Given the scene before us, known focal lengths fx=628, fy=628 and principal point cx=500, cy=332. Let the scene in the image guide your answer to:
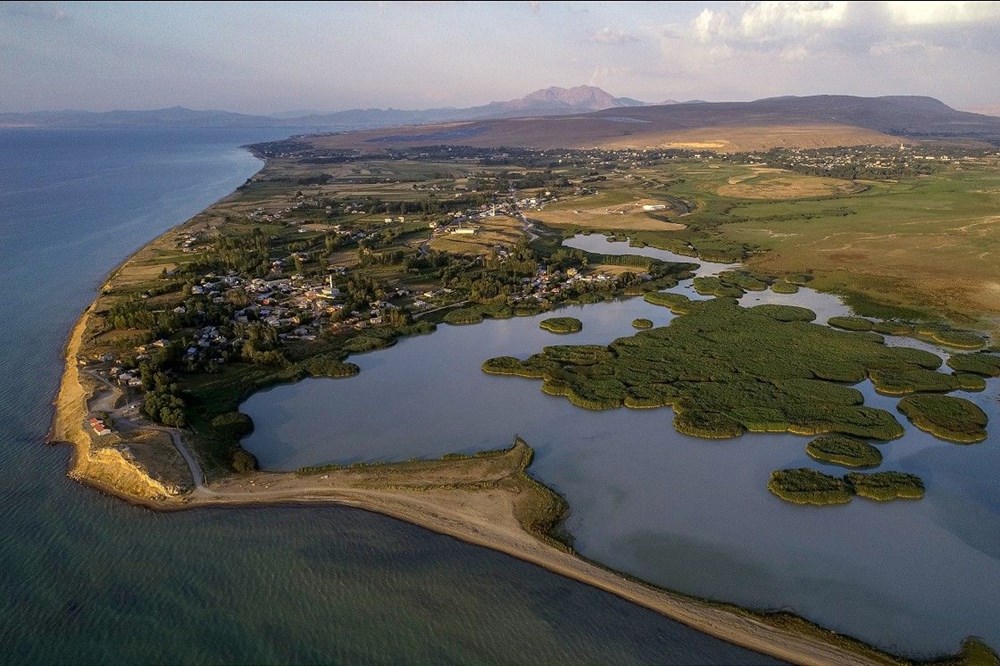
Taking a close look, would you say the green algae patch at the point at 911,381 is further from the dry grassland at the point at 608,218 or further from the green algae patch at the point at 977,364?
the dry grassland at the point at 608,218

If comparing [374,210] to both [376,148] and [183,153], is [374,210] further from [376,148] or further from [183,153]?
[183,153]

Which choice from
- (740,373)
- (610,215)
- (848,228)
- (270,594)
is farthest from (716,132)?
(270,594)

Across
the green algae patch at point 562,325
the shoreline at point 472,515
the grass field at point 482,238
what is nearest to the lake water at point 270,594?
the shoreline at point 472,515

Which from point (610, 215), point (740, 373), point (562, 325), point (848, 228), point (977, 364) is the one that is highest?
point (610, 215)

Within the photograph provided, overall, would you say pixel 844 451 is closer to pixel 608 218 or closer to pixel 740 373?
pixel 740 373

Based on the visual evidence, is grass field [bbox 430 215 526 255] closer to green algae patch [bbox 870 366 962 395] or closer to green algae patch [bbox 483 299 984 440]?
green algae patch [bbox 483 299 984 440]
